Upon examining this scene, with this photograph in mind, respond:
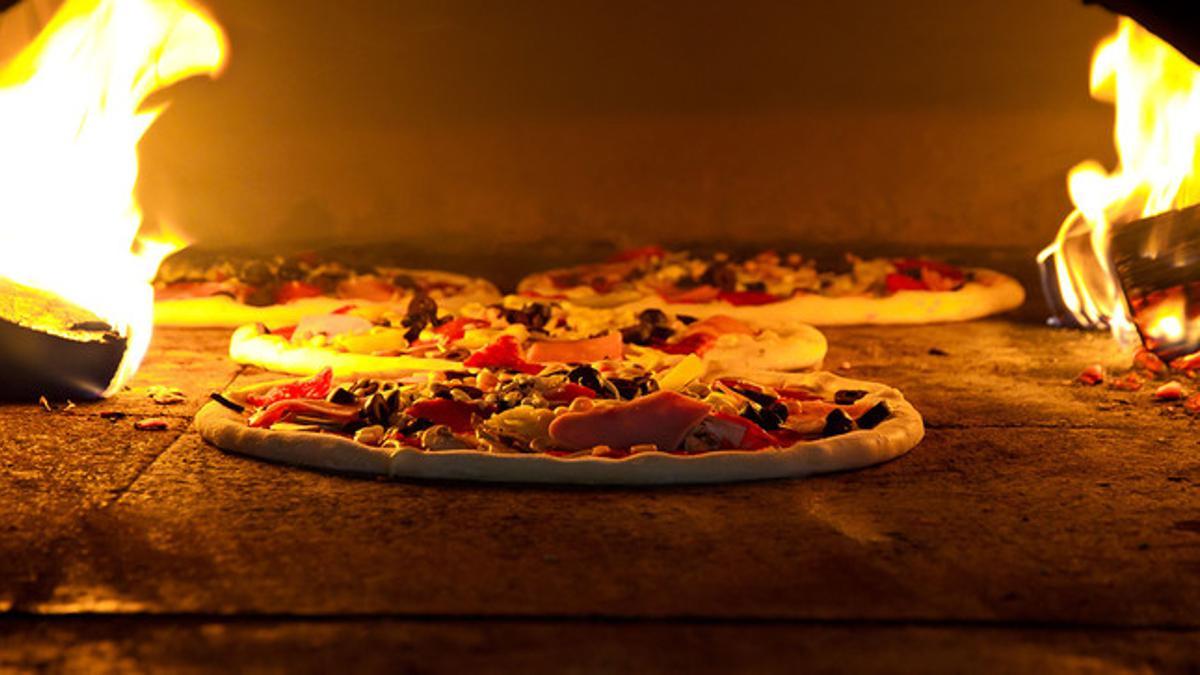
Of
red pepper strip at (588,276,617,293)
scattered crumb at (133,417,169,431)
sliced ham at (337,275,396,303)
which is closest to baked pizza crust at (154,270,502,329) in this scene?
sliced ham at (337,275,396,303)

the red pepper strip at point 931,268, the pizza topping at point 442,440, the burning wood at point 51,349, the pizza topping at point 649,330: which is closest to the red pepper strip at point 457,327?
the pizza topping at point 649,330

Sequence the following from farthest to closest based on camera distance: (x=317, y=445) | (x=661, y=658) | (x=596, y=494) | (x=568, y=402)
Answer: (x=568, y=402)
(x=317, y=445)
(x=596, y=494)
(x=661, y=658)

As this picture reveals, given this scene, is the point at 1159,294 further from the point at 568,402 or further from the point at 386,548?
the point at 386,548

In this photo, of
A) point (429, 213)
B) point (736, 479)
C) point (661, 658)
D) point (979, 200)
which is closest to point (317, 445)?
point (736, 479)

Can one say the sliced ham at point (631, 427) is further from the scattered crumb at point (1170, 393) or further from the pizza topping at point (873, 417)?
the scattered crumb at point (1170, 393)

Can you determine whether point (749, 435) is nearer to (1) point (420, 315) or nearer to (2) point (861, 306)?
(1) point (420, 315)

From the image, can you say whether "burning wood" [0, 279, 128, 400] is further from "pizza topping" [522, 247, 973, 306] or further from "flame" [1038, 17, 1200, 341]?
"flame" [1038, 17, 1200, 341]
